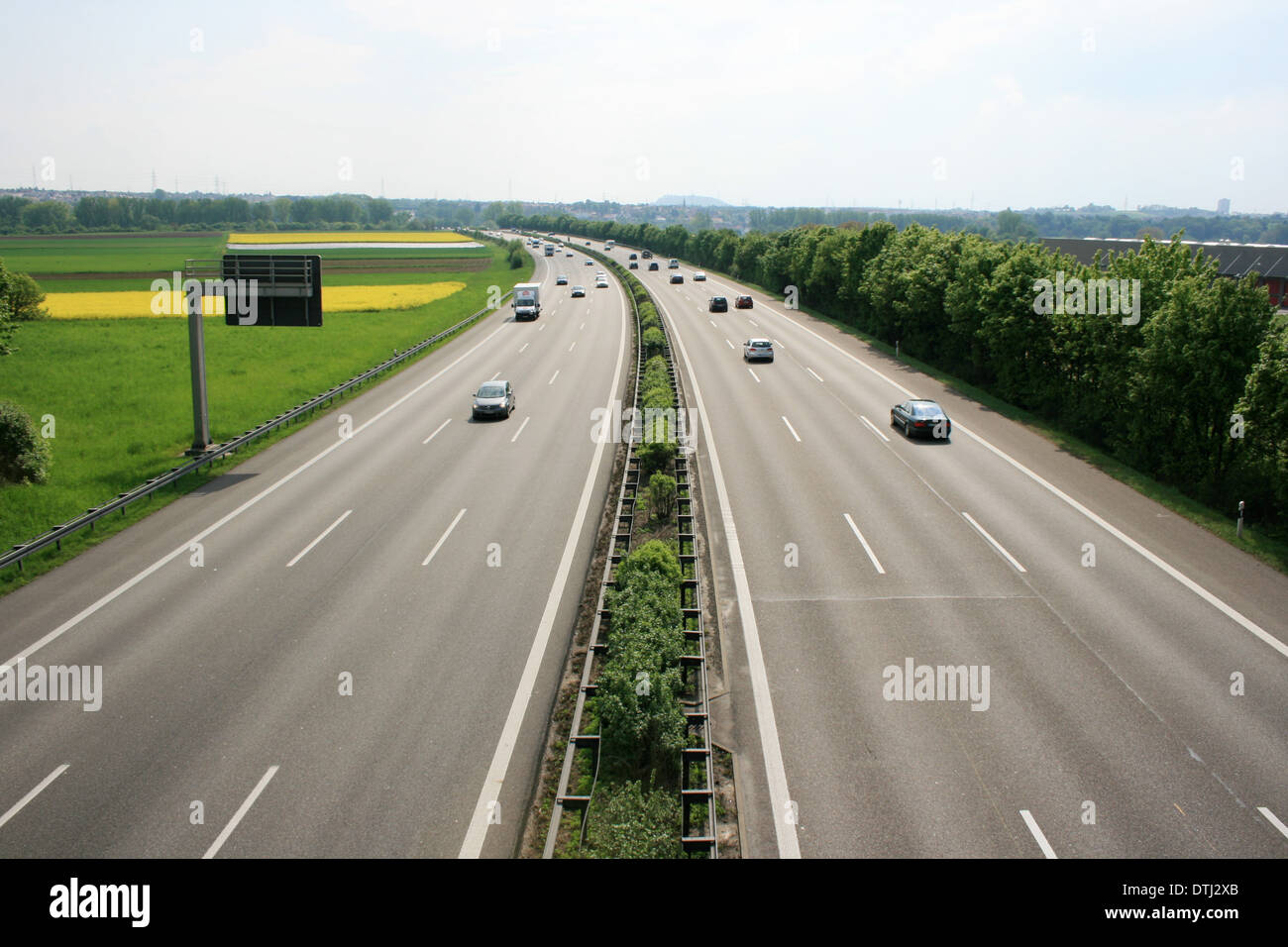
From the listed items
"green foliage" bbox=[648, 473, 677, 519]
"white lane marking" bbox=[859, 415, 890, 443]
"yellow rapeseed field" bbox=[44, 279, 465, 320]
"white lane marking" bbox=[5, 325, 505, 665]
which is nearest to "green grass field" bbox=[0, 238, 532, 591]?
"white lane marking" bbox=[5, 325, 505, 665]

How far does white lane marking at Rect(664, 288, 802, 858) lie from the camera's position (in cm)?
1147

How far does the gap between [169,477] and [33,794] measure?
1591 centimetres

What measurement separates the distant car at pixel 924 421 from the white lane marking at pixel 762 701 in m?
9.29

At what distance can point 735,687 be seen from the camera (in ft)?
49.8

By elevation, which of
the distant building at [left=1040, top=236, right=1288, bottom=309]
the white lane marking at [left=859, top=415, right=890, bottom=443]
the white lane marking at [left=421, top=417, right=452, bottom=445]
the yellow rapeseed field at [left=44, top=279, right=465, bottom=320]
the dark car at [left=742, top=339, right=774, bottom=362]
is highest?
the distant building at [left=1040, top=236, right=1288, bottom=309]

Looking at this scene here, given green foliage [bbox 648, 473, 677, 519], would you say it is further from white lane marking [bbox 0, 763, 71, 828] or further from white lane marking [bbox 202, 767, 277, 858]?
white lane marking [bbox 0, 763, 71, 828]

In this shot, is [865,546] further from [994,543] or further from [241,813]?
[241,813]

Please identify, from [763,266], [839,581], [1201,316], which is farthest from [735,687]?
[763,266]

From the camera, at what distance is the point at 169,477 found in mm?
25953

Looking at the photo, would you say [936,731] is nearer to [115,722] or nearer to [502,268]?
[115,722]

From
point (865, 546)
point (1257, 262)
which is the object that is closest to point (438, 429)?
point (865, 546)

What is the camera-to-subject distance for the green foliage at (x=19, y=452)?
26094mm

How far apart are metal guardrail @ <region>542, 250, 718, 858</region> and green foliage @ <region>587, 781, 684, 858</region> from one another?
19cm

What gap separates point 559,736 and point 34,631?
1122cm
